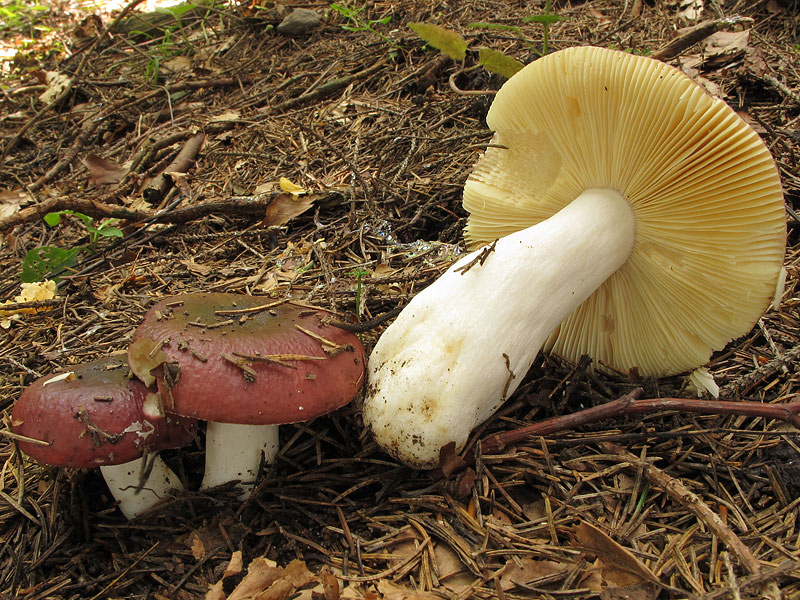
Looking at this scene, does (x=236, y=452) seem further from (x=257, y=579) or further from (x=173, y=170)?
(x=173, y=170)

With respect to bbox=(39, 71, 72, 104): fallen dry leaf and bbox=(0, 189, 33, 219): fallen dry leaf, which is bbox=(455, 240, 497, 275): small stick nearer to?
bbox=(0, 189, 33, 219): fallen dry leaf

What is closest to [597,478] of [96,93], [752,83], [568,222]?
[568,222]


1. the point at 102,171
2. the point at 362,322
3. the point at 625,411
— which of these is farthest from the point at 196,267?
the point at 625,411

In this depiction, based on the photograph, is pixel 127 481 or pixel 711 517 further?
pixel 127 481

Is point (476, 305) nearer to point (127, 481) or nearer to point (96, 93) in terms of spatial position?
point (127, 481)

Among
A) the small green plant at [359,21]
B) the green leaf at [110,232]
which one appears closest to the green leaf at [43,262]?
the green leaf at [110,232]

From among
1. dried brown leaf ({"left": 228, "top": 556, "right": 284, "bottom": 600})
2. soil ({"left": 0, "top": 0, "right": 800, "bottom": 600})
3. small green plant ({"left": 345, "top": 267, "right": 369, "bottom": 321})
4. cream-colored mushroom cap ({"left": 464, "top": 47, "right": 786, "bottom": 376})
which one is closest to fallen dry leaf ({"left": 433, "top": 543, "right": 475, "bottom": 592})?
soil ({"left": 0, "top": 0, "right": 800, "bottom": 600})
